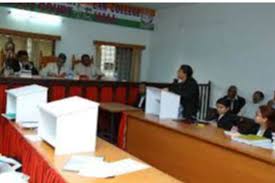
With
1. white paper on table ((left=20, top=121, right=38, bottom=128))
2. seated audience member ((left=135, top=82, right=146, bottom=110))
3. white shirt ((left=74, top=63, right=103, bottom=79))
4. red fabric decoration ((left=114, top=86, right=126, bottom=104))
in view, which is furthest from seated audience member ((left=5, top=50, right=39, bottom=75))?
white paper on table ((left=20, top=121, right=38, bottom=128))

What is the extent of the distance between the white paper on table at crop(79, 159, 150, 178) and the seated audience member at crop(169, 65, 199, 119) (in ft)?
7.06

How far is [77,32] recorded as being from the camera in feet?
23.7

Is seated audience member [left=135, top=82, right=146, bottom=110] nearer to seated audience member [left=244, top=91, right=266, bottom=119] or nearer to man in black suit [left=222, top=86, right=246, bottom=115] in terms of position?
man in black suit [left=222, top=86, right=246, bottom=115]

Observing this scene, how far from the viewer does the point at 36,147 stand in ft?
7.49

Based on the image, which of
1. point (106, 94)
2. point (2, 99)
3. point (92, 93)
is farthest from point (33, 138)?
point (106, 94)

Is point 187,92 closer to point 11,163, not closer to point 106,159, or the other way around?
point 106,159

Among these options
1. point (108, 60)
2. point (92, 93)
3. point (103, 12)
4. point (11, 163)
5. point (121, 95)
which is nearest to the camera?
point (11, 163)

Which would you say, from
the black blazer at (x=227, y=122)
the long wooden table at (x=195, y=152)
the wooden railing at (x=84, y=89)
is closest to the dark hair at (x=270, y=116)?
the long wooden table at (x=195, y=152)

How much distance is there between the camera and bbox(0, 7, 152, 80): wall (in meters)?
6.54

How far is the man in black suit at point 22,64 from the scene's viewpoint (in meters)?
6.04

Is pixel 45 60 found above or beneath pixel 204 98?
above

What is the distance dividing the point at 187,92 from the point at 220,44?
2836 millimetres

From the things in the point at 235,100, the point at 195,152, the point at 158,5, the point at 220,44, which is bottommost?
the point at 195,152

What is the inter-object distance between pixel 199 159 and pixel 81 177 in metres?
1.54
